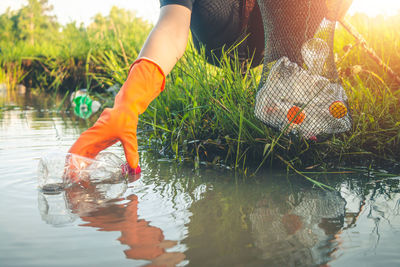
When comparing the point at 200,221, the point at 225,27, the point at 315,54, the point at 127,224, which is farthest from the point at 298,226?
the point at 225,27

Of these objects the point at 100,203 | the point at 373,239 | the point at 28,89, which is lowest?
the point at 373,239

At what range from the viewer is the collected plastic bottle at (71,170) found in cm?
174

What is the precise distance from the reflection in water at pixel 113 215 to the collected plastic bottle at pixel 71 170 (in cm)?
4

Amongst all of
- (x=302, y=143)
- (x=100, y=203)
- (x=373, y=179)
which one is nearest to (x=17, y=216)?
(x=100, y=203)

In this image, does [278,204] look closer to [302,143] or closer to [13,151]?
[302,143]

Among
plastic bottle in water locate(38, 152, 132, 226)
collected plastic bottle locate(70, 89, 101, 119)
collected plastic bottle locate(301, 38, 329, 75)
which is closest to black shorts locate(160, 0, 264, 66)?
collected plastic bottle locate(301, 38, 329, 75)

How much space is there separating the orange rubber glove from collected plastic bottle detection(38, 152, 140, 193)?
0.04 m

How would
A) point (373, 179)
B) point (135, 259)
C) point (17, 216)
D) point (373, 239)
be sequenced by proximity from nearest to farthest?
point (135, 259) → point (373, 239) → point (17, 216) → point (373, 179)

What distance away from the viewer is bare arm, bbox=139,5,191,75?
1.89 meters

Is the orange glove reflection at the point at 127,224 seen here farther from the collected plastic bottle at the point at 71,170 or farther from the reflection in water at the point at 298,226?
the reflection in water at the point at 298,226

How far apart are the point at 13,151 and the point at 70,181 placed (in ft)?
3.17

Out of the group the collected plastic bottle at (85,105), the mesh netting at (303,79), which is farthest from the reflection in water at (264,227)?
the collected plastic bottle at (85,105)

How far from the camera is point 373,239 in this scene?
50.4 inches

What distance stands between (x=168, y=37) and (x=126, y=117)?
1.46 ft
